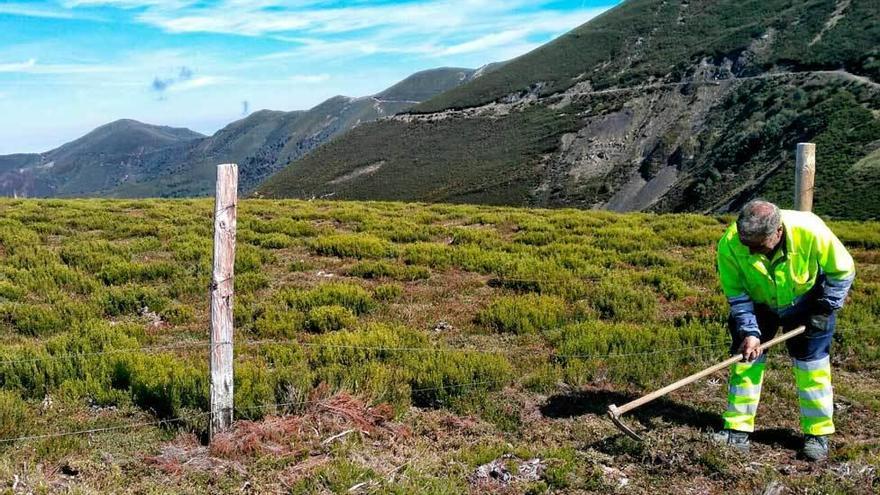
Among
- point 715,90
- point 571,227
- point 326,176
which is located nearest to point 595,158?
point 715,90

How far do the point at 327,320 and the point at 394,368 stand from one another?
198 cm

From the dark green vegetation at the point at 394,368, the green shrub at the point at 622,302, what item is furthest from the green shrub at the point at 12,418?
the green shrub at the point at 622,302

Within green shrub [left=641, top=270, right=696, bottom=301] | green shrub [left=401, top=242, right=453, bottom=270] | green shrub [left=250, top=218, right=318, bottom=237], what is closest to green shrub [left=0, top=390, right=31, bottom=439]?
green shrub [left=401, top=242, right=453, bottom=270]

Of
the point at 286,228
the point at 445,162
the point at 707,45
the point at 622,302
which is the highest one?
the point at 707,45

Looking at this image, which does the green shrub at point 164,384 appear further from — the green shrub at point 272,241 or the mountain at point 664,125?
the mountain at point 664,125

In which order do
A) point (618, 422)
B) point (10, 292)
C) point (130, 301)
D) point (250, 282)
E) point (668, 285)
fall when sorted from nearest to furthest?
point (618, 422) < point (130, 301) < point (10, 292) < point (668, 285) < point (250, 282)

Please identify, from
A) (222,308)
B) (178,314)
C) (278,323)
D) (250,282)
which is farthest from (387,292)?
(222,308)

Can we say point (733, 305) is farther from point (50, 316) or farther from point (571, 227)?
point (571, 227)

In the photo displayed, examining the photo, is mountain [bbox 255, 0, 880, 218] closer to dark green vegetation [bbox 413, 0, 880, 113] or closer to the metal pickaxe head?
dark green vegetation [bbox 413, 0, 880, 113]

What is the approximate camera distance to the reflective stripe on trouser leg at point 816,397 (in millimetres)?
5711

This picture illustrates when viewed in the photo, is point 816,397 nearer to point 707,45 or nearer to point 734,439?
point 734,439

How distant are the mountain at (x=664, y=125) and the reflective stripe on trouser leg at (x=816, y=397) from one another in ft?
213

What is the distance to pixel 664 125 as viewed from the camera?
132 m

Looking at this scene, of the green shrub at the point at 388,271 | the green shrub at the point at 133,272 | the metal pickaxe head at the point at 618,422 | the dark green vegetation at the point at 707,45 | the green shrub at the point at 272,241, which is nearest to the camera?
the metal pickaxe head at the point at 618,422
